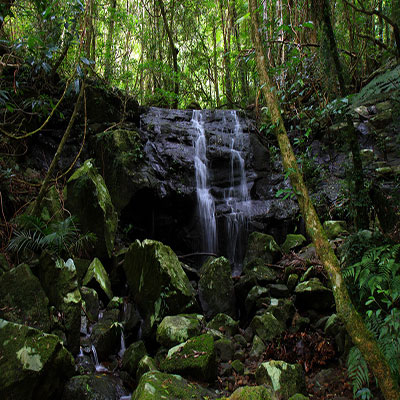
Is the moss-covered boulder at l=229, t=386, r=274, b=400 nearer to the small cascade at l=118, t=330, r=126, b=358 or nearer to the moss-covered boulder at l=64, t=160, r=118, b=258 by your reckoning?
the small cascade at l=118, t=330, r=126, b=358

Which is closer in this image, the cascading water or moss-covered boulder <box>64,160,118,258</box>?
moss-covered boulder <box>64,160,118,258</box>

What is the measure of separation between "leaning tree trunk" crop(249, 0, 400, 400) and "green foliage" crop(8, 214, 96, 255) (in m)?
3.51

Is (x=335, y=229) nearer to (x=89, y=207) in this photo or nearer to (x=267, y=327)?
(x=267, y=327)

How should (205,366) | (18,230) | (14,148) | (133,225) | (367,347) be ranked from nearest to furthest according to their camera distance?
1. (367,347)
2. (205,366)
3. (18,230)
4. (14,148)
5. (133,225)

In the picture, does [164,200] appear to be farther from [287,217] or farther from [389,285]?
[389,285]

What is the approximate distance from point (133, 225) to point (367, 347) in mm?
6087

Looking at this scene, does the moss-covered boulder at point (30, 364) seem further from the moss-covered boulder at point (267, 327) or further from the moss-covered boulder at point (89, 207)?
the moss-covered boulder at point (89, 207)

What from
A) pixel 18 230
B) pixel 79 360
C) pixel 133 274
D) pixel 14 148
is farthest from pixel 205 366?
pixel 14 148

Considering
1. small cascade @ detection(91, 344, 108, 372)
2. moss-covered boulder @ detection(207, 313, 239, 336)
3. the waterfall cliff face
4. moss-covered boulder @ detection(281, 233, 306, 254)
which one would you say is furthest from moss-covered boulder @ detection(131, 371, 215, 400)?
the waterfall cliff face

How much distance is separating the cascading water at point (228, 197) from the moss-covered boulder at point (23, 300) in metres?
4.46

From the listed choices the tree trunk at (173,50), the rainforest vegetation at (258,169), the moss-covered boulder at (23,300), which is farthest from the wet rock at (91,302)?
the tree trunk at (173,50)

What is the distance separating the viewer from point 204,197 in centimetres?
830

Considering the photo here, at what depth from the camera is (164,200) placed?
302 inches

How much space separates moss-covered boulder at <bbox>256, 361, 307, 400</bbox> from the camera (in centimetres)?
290
